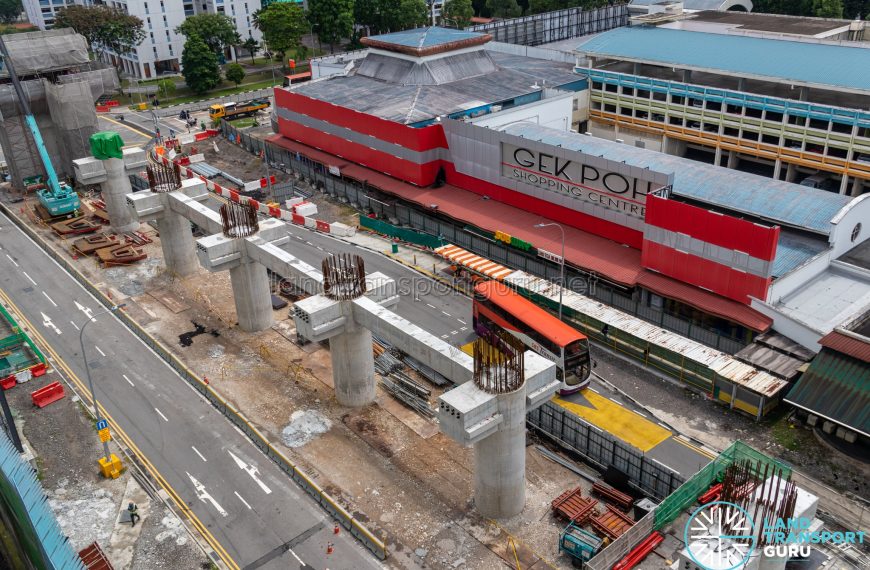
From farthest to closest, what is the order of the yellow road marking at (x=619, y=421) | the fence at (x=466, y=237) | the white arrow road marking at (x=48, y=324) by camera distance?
the white arrow road marking at (x=48, y=324), the fence at (x=466, y=237), the yellow road marking at (x=619, y=421)

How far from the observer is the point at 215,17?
15438 centimetres

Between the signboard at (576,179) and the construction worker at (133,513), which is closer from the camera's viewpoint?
the construction worker at (133,513)

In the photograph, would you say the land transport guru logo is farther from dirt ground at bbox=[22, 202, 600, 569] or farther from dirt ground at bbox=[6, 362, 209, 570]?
dirt ground at bbox=[6, 362, 209, 570]

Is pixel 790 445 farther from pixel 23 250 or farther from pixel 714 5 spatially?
pixel 714 5

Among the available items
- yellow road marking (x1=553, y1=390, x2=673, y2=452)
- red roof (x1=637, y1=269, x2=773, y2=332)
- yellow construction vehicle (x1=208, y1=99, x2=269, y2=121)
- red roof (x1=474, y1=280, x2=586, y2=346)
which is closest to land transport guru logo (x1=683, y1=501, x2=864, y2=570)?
yellow road marking (x1=553, y1=390, x2=673, y2=452)

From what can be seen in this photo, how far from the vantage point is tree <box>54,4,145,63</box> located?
5896 inches

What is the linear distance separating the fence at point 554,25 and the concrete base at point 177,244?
83.6 m

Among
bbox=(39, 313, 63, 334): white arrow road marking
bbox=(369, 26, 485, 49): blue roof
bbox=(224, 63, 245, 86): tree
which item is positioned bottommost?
bbox=(39, 313, 63, 334): white arrow road marking

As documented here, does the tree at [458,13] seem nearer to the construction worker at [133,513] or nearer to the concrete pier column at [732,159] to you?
the concrete pier column at [732,159]

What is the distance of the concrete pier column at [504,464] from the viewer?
4347 centimetres

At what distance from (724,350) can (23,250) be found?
76.0m

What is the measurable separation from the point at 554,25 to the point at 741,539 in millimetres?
131351

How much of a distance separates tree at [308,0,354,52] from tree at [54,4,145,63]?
35.1m

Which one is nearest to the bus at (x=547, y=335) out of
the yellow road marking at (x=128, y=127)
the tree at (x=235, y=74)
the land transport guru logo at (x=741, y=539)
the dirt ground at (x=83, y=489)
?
the land transport guru logo at (x=741, y=539)
